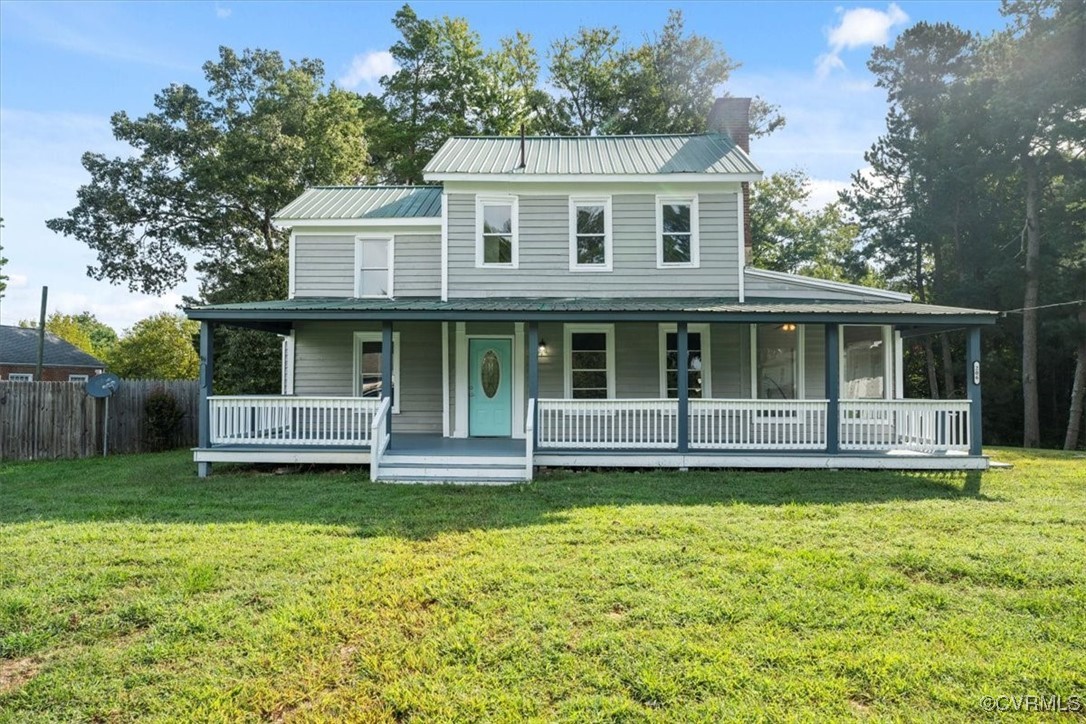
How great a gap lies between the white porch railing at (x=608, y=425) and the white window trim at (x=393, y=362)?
3.66 meters

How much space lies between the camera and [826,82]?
17.1 metres

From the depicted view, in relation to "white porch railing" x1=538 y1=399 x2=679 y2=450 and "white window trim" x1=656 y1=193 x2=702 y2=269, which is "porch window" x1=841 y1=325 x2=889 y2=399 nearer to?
"white window trim" x1=656 y1=193 x2=702 y2=269

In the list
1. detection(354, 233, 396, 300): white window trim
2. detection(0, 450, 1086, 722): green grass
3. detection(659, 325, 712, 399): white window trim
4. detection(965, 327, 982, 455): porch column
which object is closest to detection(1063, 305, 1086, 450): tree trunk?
detection(965, 327, 982, 455): porch column

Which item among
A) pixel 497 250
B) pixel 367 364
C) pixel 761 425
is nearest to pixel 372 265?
pixel 367 364

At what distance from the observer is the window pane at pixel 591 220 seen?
1186 cm

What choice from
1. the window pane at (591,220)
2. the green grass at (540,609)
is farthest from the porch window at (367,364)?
the green grass at (540,609)

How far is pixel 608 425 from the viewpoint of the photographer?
10.3 meters

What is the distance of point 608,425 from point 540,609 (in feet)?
20.2

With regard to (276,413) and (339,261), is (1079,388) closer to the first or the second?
(339,261)

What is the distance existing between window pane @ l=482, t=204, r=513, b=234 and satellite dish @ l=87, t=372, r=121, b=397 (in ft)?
30.8

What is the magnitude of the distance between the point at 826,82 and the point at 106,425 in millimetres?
21291

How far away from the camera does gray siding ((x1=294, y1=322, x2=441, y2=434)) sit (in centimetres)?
1240

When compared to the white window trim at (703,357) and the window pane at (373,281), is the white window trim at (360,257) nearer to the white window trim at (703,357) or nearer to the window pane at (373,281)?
the window pane at (373,281)

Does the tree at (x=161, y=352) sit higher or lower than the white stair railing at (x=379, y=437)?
higher
